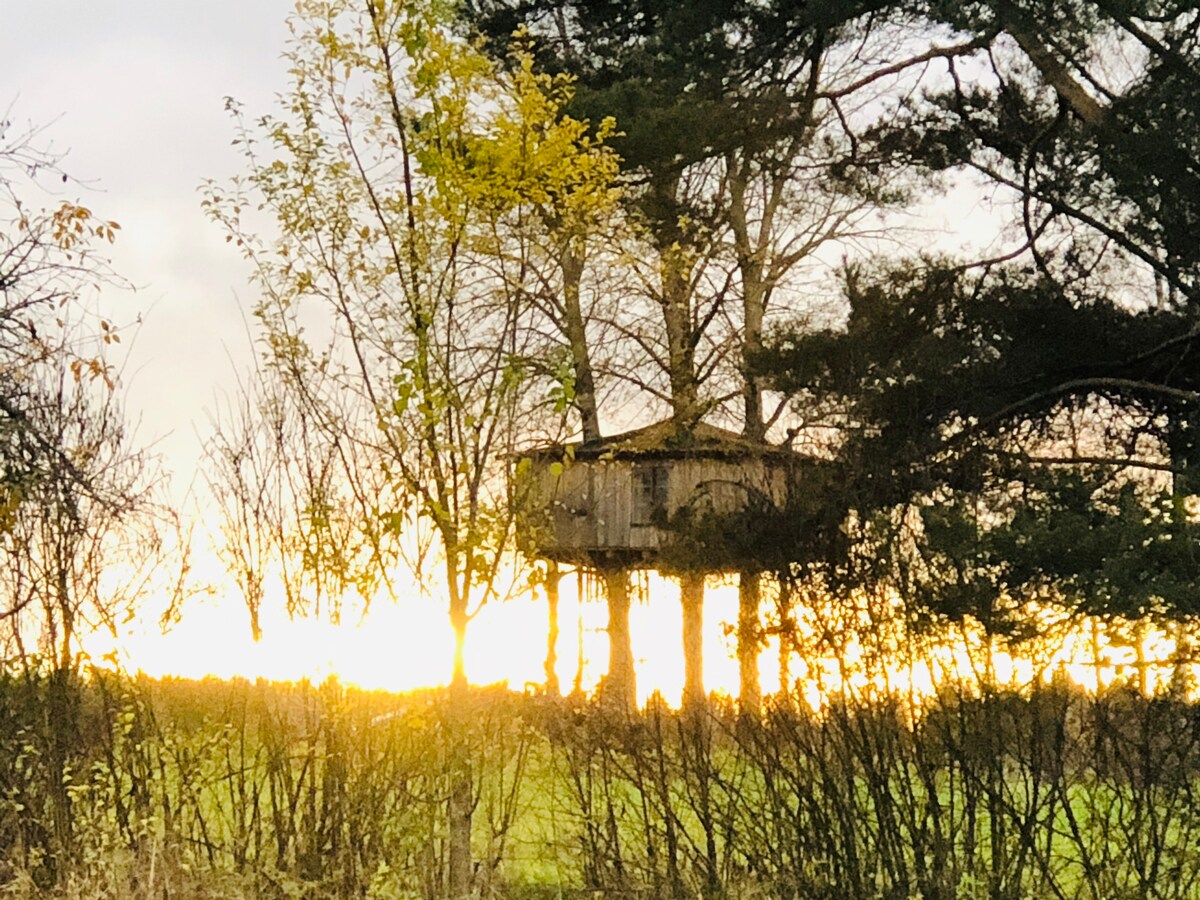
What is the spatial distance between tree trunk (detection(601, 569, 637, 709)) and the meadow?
1317 centimetres

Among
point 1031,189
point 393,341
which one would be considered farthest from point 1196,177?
point 393,341

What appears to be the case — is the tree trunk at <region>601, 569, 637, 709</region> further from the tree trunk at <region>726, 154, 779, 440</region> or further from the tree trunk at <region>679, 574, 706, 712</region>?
the tree trunk at <region>726, 154, 779, 440</region>

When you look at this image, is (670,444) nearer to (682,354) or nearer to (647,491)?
(647,491)

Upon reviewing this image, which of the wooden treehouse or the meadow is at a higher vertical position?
the wooden treehouse

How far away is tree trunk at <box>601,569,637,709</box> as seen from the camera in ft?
70.8

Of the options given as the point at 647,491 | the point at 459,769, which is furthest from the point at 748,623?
the point at 647,491

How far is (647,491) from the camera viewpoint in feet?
68.5

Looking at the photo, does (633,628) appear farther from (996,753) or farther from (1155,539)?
(996,753)

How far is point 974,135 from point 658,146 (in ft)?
Result: 10.9

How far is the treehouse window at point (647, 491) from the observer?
2073 centimetres

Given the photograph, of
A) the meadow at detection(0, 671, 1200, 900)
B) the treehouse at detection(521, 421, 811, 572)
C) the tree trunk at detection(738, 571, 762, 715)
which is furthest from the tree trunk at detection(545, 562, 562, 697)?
the meadow at detection(0, 671, 1200, 900)

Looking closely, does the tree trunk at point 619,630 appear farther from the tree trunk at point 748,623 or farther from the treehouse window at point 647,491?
the tree trunk at point 748,623

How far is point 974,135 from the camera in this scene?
1307cm

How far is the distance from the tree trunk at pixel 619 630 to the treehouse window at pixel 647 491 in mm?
1041
